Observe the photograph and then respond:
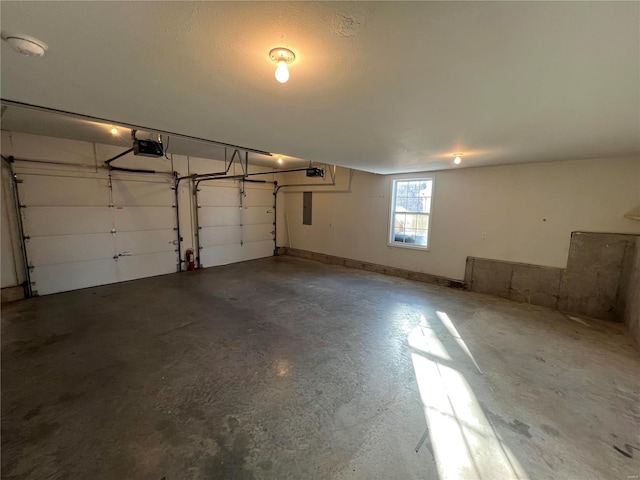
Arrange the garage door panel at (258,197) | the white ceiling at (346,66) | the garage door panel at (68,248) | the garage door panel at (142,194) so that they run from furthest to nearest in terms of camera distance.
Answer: the garage door panel at (258,197), the garage door panel at (142,194), the garage door panel at (68,248), the white ceiling at (346,66)

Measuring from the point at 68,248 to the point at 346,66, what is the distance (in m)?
5.78

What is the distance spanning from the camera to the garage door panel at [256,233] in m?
7.38

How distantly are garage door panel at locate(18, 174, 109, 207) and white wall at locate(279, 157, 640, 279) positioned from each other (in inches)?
208

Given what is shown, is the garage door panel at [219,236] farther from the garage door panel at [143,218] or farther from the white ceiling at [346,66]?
the white ceiling at [346,66]

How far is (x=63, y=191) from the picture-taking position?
14.5 feet

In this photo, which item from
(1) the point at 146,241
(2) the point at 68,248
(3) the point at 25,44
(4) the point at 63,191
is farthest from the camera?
(1) the point at 146,241

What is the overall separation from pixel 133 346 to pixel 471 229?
5684mm

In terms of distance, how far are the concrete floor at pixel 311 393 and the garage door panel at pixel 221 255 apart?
2.59 metres

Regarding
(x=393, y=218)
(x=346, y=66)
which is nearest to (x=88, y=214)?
(x=346, y=66)

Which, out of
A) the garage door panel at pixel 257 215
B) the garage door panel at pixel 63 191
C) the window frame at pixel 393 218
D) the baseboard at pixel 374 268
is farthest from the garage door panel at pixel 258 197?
the window frame at pixel 393 218

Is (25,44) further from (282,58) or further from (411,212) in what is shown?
(411,212)

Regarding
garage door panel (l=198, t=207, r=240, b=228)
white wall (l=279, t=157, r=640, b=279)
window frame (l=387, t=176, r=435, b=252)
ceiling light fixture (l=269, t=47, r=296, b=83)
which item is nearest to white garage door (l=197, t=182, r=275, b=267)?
garage door panel (l=198, t=207, r=240, b=228)

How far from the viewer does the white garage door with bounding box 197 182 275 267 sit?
6.48 m

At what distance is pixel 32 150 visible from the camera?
13.4 feet
